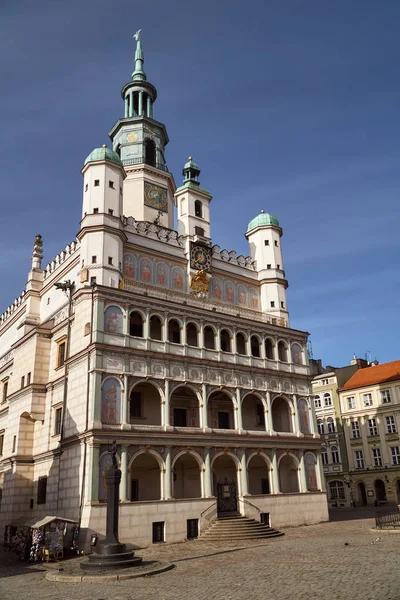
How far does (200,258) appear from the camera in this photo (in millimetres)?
43656

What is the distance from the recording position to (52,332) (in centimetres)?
3991

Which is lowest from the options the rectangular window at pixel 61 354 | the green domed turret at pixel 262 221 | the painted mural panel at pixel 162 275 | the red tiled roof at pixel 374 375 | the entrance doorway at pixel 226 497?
the entrance doorway at pixel 226 497

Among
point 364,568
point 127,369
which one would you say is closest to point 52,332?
point 127,369

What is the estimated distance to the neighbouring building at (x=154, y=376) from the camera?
32.5 m

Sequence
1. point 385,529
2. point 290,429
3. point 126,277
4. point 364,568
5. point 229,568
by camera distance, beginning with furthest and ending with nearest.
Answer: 1. point 290,429
2. point 126,277
3. point 385,529
4. point 229,568
5. point 364,568

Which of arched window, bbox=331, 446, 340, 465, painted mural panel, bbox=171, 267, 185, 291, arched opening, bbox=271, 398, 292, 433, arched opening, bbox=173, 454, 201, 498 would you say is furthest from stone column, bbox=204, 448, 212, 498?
arched window, bbox=331, 446, 340, 465

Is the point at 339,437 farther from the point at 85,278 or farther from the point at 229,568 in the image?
the point at 229,568

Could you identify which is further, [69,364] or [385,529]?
[69,364]

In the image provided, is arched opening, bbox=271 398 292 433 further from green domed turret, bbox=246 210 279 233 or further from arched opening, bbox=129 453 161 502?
green domed turret, bbox=246 210 279 233

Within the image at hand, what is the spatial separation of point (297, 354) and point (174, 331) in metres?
11.8

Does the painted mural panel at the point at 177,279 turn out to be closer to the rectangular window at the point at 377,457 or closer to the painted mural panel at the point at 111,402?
the painted mural panel at the point at 111,402

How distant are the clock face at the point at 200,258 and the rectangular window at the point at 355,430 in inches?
1350

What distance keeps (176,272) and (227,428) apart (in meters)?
12.8

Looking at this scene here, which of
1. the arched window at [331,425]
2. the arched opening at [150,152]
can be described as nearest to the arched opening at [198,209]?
the arched opening at [150,152]
